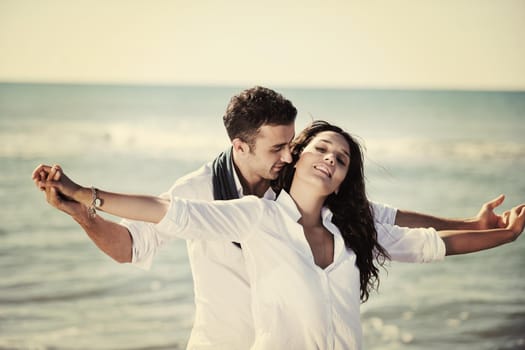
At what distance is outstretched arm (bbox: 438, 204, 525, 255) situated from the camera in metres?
2.47

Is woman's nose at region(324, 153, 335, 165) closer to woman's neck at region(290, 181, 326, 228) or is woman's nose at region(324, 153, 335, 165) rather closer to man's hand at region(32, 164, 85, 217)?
woman's neck at region(290, 181, 326, 228)

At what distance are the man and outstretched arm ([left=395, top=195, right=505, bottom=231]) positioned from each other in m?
0.51

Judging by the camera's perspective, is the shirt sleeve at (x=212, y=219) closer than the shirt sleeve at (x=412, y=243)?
Yes

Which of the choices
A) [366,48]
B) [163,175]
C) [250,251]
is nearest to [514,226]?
[250,251]

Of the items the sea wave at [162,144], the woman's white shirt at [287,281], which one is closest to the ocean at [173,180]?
the sea wave at [162,144]

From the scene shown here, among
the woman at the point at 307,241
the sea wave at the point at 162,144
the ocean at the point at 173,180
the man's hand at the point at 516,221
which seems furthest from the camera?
the sea wave at the point at 162,144

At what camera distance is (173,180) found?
9266 mm

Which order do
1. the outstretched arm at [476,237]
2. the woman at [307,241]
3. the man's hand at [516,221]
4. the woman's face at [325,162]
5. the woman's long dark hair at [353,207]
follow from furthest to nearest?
the man's hand at [516,221], the outstretched arm at [476,237], the woman's long dark hair at [353,207], the woman's face at [325,162], the woman at [307,241]

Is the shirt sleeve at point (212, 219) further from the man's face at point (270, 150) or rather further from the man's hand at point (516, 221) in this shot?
the man's hand at point (516, 221)

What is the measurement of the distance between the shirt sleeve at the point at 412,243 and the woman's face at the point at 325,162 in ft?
0.89

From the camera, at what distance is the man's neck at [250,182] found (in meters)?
2.58

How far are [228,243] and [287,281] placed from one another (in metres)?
0.31

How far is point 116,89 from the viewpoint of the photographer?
1202 cm

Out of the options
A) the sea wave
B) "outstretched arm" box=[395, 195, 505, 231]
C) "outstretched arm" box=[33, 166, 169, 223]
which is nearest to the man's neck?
"outstretched arm" box=[395, 195, 505, 231]
